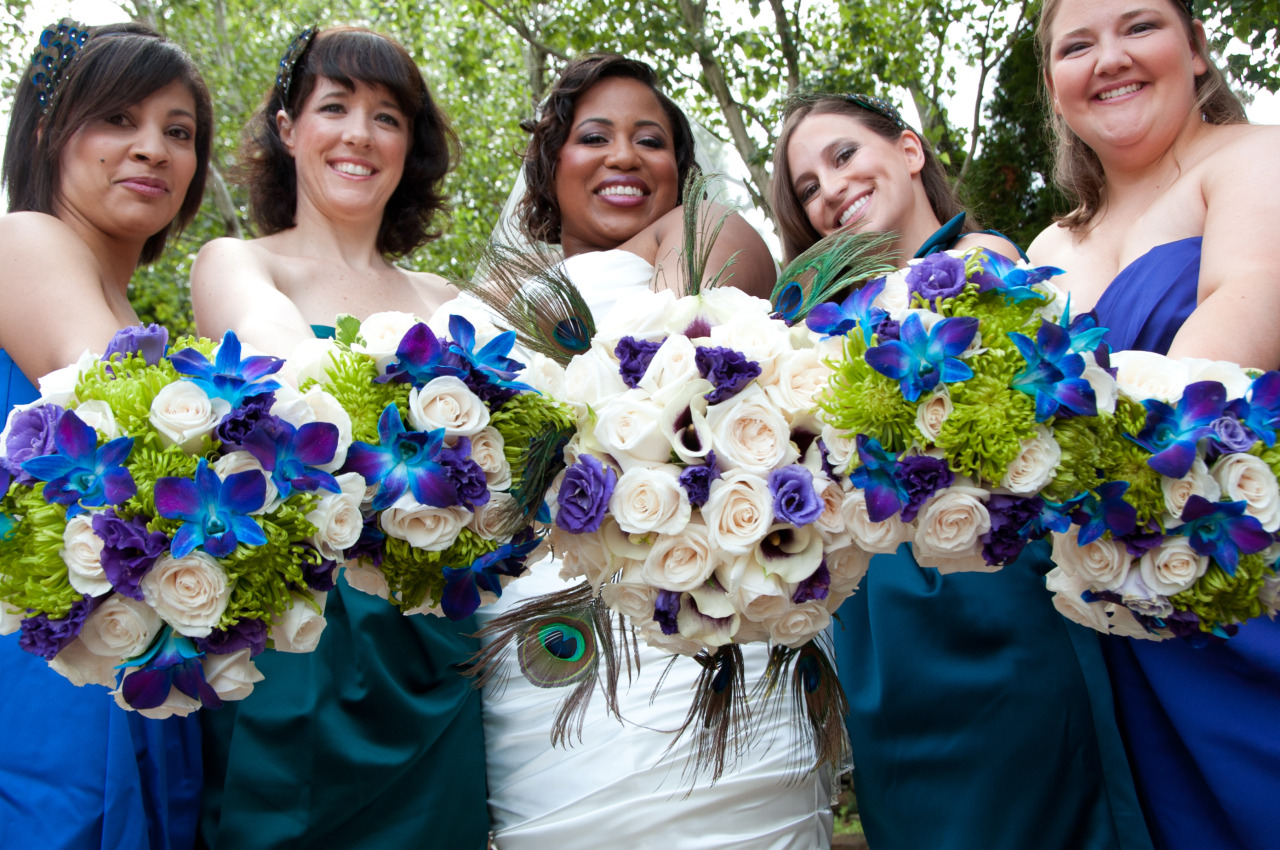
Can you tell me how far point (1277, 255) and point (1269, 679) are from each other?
88cm

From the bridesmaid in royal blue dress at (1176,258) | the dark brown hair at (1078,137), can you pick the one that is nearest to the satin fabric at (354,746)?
the bridesmaid in royal blue dress at (1176,258)

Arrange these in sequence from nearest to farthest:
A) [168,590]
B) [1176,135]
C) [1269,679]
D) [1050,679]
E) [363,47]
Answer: [168,590] → [1269,679] → [1050,679] → [1176,135] → [363,47]

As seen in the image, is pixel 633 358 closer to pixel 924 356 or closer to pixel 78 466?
pixel 924 356

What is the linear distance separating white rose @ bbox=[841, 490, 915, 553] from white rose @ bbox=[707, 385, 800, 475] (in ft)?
0.39

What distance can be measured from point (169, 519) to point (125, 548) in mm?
66

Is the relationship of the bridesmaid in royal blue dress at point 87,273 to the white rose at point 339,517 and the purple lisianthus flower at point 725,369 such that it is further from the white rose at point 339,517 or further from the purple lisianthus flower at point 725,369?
the purple lisianthus flower at point 725,369

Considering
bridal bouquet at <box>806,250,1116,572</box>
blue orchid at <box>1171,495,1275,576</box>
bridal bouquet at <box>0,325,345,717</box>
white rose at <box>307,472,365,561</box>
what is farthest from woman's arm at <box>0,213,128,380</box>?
blue orchid at <box>1171,495,1275,576</box>

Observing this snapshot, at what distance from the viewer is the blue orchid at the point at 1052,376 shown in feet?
4.39

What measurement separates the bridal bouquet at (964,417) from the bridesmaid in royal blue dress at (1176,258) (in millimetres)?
674

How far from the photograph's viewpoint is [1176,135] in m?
2.46

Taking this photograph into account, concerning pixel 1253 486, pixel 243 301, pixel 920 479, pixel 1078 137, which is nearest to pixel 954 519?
pixel 920 479

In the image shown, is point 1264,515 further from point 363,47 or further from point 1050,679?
point 363,47

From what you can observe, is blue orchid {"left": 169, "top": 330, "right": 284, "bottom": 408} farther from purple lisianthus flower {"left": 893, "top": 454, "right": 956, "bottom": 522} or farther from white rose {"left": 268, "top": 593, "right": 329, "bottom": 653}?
purple lisianthus flower {"left": 893, "top": 454, "right": 956, "bottom": 522}

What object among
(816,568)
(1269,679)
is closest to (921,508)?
(816,568)
